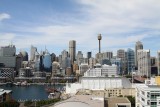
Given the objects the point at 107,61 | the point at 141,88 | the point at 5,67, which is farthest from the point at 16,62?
the point at 141,88

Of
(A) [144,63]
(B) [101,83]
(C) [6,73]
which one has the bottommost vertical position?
(B) [101,83]

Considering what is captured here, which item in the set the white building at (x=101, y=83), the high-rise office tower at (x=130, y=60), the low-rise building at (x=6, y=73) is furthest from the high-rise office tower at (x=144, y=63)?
the white building at (x=101, y=83)

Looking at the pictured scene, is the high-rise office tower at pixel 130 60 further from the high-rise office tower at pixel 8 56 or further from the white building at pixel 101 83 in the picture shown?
the white building at pixel 101 83

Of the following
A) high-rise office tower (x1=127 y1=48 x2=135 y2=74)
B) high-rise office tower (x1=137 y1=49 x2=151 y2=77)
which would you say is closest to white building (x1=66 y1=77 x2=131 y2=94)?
high-rise office tower (x1=137 y1=49 x2=151 y2=77)

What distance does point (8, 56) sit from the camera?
103 metres

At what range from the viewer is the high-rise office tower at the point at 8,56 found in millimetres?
101506

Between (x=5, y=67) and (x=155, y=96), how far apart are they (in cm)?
8320

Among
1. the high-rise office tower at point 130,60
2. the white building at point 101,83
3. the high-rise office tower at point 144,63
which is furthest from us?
the high-rise office tower at point 130,60

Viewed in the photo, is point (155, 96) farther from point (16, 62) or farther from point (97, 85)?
point (16, 62)

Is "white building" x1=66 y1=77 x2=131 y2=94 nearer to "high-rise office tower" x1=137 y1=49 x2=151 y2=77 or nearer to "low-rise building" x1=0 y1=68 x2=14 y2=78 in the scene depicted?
"high-rise office tower" x1=137 y1=49 x2=151 y2=77

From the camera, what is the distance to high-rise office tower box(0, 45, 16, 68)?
102m

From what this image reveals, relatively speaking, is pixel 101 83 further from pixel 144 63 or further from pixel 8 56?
pixel 8 56

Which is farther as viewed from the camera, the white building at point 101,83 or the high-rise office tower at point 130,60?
Result: the high-rise office tower at point 130,60

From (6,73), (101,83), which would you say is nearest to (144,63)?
(6,73)
